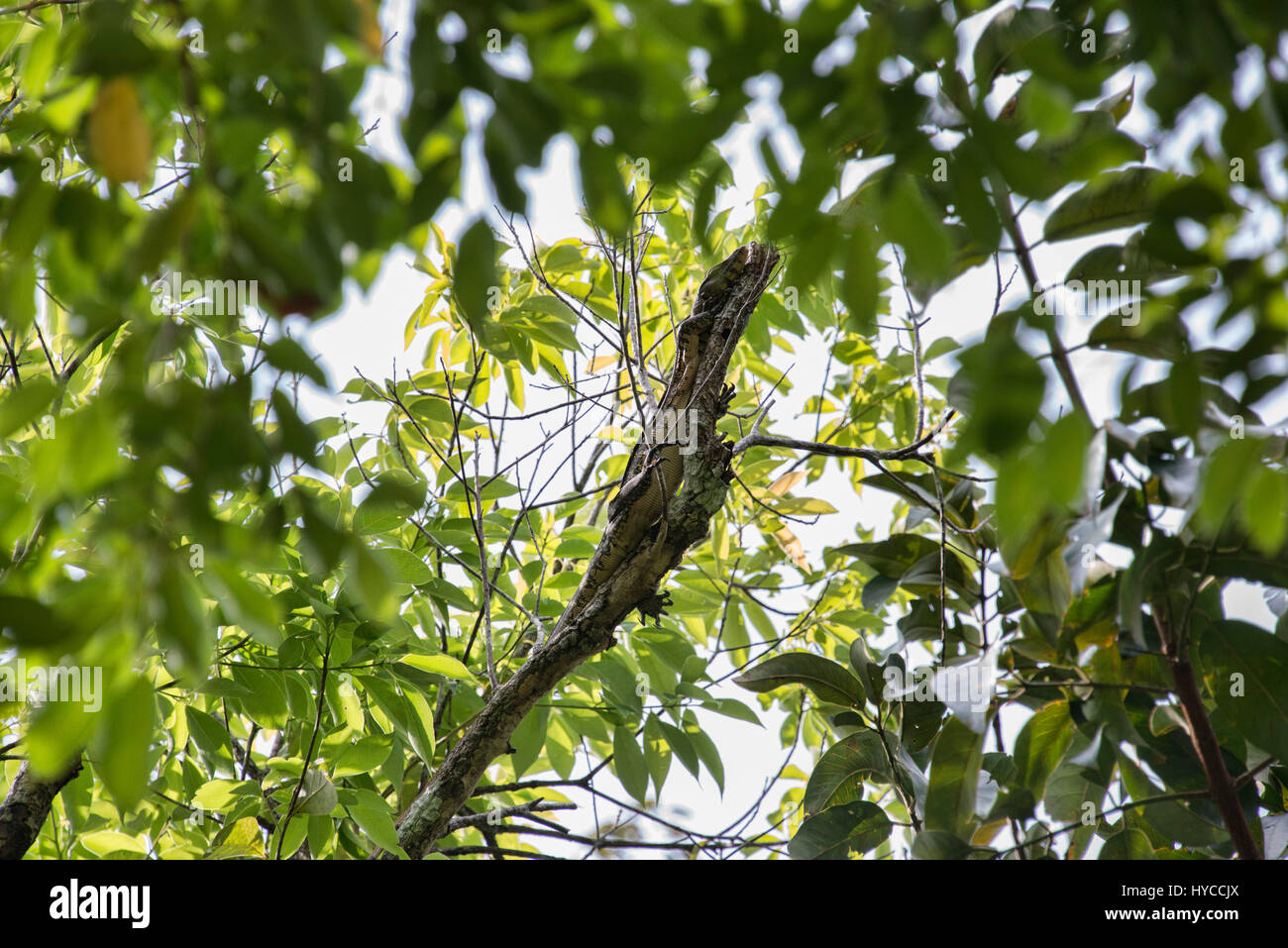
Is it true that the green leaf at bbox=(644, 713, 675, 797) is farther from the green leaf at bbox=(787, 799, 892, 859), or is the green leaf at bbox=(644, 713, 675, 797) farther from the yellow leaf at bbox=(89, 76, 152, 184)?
the yellow leaf at bbox=(89, 76, 152, 184)

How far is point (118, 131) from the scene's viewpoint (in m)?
0.69

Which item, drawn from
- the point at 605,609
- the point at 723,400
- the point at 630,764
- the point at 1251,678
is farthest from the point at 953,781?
the point at 630,764

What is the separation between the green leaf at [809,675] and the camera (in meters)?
1.52

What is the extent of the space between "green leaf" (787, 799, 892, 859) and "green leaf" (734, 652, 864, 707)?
0.18m

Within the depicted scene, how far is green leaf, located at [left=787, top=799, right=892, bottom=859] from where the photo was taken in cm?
141

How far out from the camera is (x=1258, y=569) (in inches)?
44.6

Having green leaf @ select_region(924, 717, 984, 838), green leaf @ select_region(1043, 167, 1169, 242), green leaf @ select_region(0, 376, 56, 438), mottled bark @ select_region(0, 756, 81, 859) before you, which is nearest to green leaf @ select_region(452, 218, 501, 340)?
green leaf @ select_region(0, 376, 56, 438)

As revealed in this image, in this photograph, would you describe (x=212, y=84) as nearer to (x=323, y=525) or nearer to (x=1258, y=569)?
(x=323, y=525)

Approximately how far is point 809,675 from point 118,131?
124cm

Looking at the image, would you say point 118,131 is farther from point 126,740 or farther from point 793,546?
point 793,546

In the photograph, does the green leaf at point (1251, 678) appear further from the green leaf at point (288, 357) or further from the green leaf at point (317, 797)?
the green leaf at point (317, 797)

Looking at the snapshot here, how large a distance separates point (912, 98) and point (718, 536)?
75.7 inches

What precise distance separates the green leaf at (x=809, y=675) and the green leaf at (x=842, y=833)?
18cm
